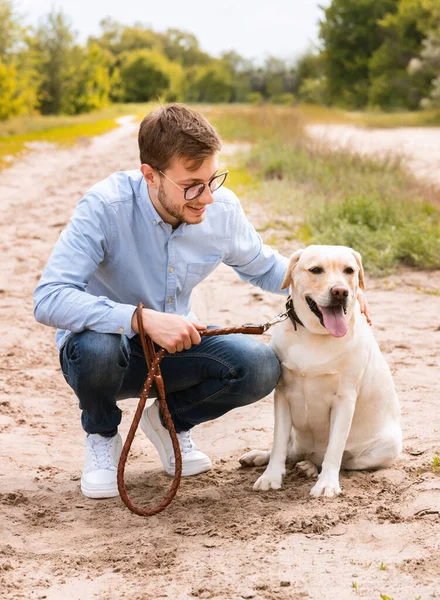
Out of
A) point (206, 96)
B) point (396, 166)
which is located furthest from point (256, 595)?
point (206, 96)

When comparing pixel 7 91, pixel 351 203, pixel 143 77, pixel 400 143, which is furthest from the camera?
pixel 143 77

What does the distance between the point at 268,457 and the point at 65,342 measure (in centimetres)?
113

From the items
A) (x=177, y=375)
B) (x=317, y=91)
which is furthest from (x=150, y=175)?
(x=317, y=91)

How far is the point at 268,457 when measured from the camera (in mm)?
3967

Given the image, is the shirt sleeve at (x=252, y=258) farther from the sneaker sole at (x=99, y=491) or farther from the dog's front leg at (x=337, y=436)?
the sneaker sole at (x=99, y=491)

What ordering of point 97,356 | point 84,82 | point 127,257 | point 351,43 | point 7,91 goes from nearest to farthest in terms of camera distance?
point 97,356 → point 127,257 → point 7,91 → point 84,82 → point 351,43

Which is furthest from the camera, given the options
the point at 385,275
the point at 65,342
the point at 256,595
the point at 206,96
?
the point at 206,96

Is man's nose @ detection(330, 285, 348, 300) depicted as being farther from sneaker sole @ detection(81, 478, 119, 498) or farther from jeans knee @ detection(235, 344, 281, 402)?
sneaker sole @ detection(81, 478, 119, 498)

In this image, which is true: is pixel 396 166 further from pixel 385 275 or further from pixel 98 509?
pixel 98 509

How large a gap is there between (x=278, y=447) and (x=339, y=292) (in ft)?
2.59

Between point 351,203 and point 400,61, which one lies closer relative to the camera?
point 351,203

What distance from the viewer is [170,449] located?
3.98 meters

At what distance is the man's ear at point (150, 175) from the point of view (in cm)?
358

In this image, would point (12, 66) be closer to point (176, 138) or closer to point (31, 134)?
point (31, 134)
